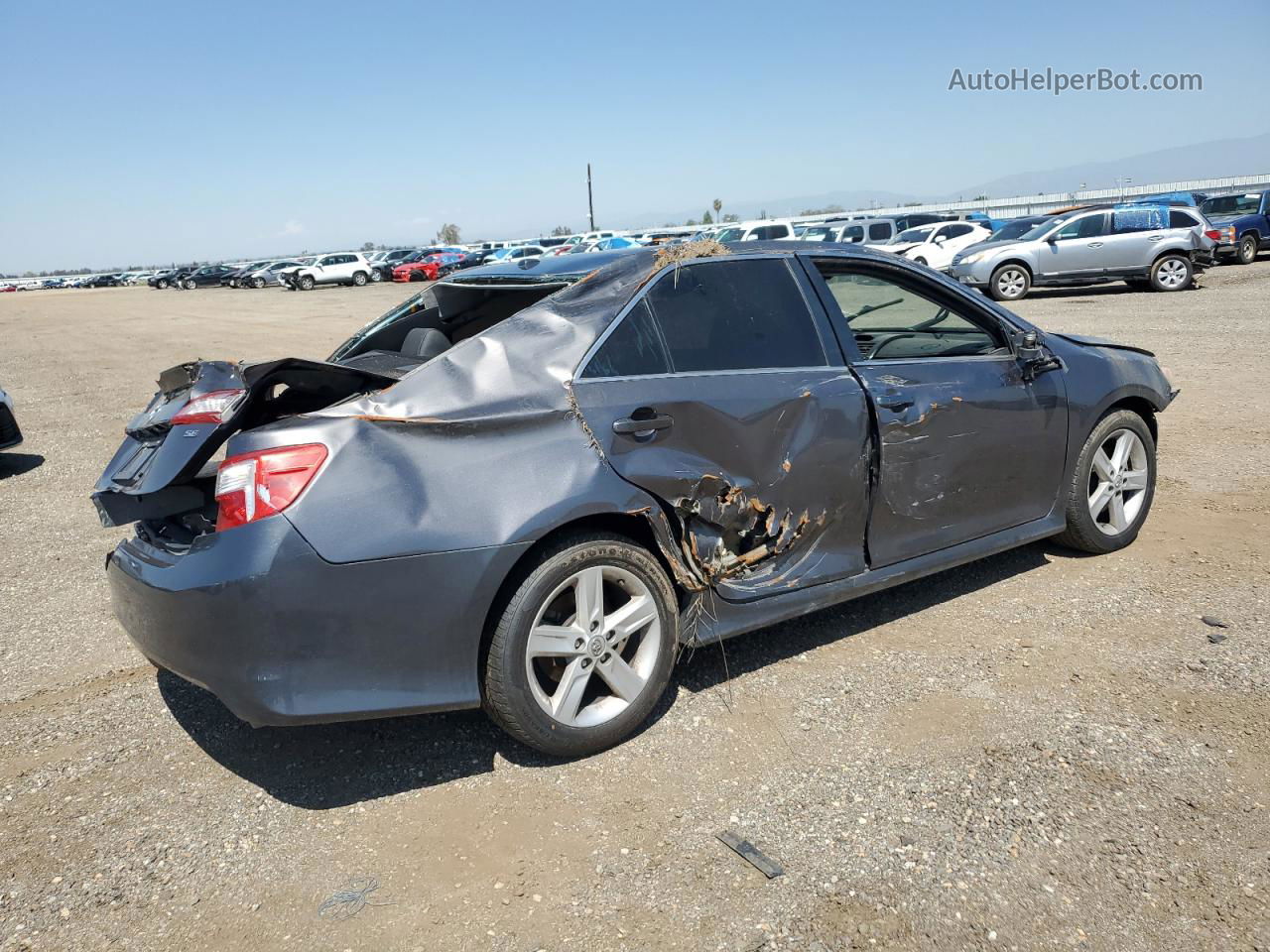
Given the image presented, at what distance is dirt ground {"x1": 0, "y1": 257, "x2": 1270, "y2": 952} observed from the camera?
8.44 feet

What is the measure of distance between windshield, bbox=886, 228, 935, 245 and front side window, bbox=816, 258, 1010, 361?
66.8ft

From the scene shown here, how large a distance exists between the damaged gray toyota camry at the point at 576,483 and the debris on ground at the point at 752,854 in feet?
2.03

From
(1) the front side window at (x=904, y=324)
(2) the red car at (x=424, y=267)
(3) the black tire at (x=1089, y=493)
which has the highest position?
(1) the front side window at (x=904, y=324)

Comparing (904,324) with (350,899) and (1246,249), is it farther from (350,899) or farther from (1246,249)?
(1246,249)

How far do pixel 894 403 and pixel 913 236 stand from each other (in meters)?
21.7

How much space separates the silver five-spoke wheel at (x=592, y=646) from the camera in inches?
126

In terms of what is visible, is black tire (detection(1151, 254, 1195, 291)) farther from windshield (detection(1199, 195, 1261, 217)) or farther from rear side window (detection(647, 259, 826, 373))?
rear side window (detection(647, 259, 826, 373))

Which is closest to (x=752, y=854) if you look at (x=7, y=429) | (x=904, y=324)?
(x=904, y=324)

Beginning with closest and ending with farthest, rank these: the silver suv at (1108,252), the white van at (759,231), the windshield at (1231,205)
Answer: the silver suv at (1108,252)
the windshield at (1231,205)
the white van at (759,231)

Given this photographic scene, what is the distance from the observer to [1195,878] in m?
2.62

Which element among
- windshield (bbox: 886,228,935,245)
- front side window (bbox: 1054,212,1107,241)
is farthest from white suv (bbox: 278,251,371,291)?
front side window (bbox: 1054,212,1107,241)

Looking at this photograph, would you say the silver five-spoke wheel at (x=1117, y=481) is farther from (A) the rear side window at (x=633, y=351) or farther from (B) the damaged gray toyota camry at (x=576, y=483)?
(A) the rear side window at (x=633, y=351)

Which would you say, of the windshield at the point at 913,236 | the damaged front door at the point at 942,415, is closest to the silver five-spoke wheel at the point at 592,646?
the damaged front door at the point at 942,415

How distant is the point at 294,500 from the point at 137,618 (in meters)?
0.82
